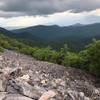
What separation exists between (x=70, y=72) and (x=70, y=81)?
29.6ft

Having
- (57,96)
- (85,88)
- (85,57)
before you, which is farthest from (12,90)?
(85,57)

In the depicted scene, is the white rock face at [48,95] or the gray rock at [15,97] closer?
the gray rock at [15,97]

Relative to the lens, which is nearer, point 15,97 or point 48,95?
point 15,97

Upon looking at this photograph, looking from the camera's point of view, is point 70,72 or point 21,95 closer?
point 21,95

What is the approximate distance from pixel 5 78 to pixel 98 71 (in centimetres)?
3378

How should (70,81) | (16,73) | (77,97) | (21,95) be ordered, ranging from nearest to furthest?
(21,95)
(77,97)
(16,73)
(70,81)

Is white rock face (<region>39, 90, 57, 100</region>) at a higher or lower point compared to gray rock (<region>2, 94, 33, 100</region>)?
lower

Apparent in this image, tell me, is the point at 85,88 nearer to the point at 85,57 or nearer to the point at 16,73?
the point at 16,73

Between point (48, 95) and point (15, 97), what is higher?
point (15, 97)

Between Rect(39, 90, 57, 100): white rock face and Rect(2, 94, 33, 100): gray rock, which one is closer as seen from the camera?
Rect(2, 94, 33, 100): gray rock

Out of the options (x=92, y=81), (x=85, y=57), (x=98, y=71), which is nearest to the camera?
(x=92, y=81)

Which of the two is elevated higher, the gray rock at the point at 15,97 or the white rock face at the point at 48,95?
the gray rock at the point at 15,97

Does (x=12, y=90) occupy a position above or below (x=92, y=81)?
above

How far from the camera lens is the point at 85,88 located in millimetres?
51531
